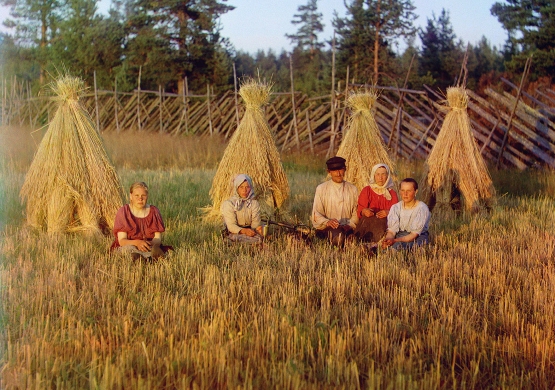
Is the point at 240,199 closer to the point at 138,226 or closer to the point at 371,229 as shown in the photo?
the point at 138,226

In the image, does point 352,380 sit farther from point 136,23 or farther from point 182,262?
point 136,23

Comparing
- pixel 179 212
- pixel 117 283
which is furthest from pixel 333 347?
pixel 179 212

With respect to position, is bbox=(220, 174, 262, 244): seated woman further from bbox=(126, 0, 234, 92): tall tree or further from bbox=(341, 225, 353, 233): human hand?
bbox=(126, 0, 234, 92): tall tree

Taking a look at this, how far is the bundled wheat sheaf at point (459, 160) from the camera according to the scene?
8789mm

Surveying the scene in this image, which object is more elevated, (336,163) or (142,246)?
(336,163)

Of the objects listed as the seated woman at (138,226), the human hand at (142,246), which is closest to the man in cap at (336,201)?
the seated woman at (138,226)

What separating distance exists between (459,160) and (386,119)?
286 inches

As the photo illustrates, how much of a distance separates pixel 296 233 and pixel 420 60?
968 inches

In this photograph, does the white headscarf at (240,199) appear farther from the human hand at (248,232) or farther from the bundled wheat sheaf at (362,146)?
the bundled wheat sheaf at (362,146)

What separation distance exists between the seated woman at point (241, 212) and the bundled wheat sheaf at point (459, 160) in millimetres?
3087

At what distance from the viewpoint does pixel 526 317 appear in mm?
4309

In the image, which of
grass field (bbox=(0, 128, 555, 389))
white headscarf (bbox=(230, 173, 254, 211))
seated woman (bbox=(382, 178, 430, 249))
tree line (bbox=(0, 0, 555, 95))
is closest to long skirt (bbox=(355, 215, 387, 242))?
seated woman (bbox=(382, 178, 430, 249))

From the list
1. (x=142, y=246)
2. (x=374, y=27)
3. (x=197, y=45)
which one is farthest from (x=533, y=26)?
(x=142, y=246)

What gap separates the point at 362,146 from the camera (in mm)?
8594
